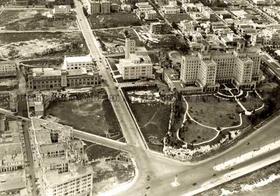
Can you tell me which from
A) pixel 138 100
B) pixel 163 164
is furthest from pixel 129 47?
pixel 163 164

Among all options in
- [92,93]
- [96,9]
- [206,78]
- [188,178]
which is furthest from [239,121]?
[96,9]

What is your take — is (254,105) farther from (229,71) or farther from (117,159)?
(117,159)

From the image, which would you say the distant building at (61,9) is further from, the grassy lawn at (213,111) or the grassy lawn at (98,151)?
the grassy lawn at (98,151)

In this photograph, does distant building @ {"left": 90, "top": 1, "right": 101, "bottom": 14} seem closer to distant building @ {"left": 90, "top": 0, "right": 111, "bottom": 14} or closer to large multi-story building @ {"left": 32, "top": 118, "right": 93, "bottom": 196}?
distant building @ {"left": 90, "top": 0, "right": 111, "bottom": 14}

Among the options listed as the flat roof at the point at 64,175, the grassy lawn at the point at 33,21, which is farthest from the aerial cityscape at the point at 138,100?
the grassy lawn at the point at 33,21

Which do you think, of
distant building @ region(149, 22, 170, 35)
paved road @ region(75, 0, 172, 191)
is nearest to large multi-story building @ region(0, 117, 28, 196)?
paved road @ region(75, 0, 172, 191)
